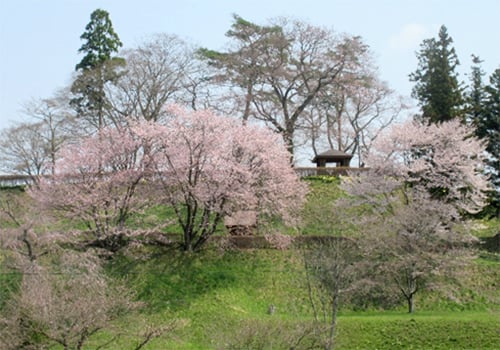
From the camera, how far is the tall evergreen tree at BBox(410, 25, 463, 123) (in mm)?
32406

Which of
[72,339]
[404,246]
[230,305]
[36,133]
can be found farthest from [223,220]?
[36,133]

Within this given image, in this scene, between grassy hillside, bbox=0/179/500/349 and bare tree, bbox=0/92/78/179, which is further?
bare tree, bbox=0/92/78/179

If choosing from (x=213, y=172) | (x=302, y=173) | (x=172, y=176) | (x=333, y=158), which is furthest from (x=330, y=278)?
(x=333, y=158)

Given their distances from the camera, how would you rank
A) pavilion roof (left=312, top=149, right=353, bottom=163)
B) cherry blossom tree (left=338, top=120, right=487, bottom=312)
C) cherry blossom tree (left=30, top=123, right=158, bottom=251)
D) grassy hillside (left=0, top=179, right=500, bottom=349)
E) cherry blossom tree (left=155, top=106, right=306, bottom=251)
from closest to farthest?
1. grassy hillside (left=0, top=179, right=500, bottom=349)
2. cherry blossom tree (left=338, top=120, right=487, bottom=312)
3. cherry blossom tree (left=30, top=123, right=158, bottom=251)
4. cherry blossom tree (left=155, top=106, right=306, bottom=251)
5. pavilion roof (left=312, top=149, right=353, bottom=163)

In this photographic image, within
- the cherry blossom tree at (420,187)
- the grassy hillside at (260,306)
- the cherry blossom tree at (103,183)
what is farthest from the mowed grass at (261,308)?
the cherry blossom tree at (420,187)

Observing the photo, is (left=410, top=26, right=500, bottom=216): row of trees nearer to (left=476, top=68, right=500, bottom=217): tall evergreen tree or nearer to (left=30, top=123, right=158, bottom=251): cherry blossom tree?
(left=476, top=68, right=500, bottom=217): tall evergreen tree

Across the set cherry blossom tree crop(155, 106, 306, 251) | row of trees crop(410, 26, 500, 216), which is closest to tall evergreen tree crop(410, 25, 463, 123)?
row of trees crop(410, 26, 500, 216)

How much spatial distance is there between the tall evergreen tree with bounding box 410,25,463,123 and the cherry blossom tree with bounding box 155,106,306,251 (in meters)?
9.92

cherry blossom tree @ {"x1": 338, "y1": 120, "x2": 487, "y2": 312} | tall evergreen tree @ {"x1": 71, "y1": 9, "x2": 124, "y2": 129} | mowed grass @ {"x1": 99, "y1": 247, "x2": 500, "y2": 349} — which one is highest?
tall evergreen tree @ {"x1": 71, "y1": 9, "x2": 124, "y2": 129}

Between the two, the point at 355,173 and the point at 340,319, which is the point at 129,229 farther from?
the point at 355,173

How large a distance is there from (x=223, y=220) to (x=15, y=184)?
1477 cm

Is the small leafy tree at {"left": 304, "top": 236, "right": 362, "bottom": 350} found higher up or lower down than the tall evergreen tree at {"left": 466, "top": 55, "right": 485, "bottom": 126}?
lower down

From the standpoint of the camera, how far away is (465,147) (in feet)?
91.2

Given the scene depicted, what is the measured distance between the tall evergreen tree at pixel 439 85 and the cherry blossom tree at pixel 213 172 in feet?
32.6
